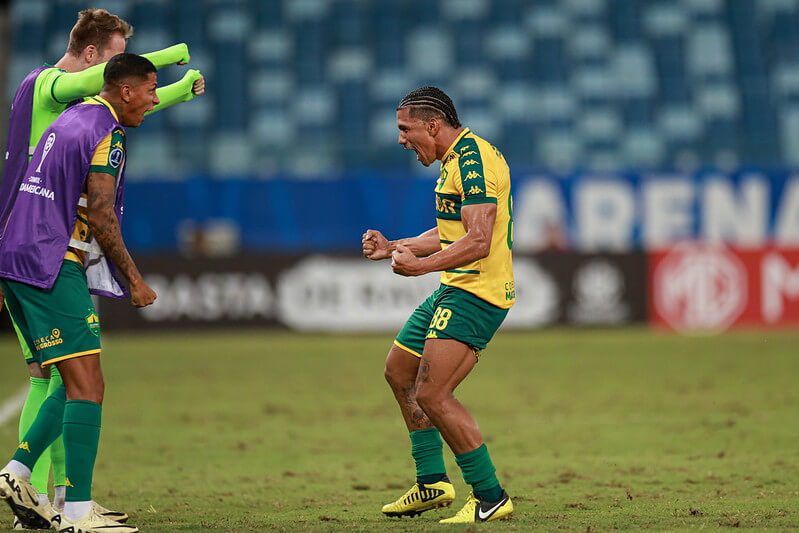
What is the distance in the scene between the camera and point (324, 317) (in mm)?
18109

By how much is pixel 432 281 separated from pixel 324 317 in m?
2.12

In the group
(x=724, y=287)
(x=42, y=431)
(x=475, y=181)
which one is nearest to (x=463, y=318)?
(x=475, y=181)

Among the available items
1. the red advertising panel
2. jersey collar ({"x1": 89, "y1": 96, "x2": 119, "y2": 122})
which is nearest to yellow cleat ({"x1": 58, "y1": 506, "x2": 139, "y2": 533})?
jersey collar ({"x1": 89, "y1": 96, "x2": 119, "y2": 122})

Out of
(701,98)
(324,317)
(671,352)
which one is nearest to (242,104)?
(324,317)

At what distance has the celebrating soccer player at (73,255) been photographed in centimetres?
486

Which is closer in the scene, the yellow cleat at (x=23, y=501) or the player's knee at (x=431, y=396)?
the yellow cleat at (x=23, y=501)

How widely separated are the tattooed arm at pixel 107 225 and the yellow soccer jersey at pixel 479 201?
1.50m

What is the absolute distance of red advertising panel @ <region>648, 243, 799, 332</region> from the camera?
17922mm

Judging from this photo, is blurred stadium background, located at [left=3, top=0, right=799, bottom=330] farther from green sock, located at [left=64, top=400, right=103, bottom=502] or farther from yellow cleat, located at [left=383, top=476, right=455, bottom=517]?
green sock, located at [left=64, top=400, right=103, bottom=502]

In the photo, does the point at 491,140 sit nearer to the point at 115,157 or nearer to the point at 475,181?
the point at 475,181

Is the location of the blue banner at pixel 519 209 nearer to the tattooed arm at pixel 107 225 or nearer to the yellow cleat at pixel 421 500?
the yellow cleat at pixel 421 500

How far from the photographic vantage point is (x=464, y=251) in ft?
16.6

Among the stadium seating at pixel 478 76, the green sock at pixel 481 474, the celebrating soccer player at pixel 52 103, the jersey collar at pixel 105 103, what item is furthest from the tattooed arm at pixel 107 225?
the stadium seating at pixel 478 76

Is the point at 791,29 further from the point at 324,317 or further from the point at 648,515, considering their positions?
Answer: the point at 648,515
